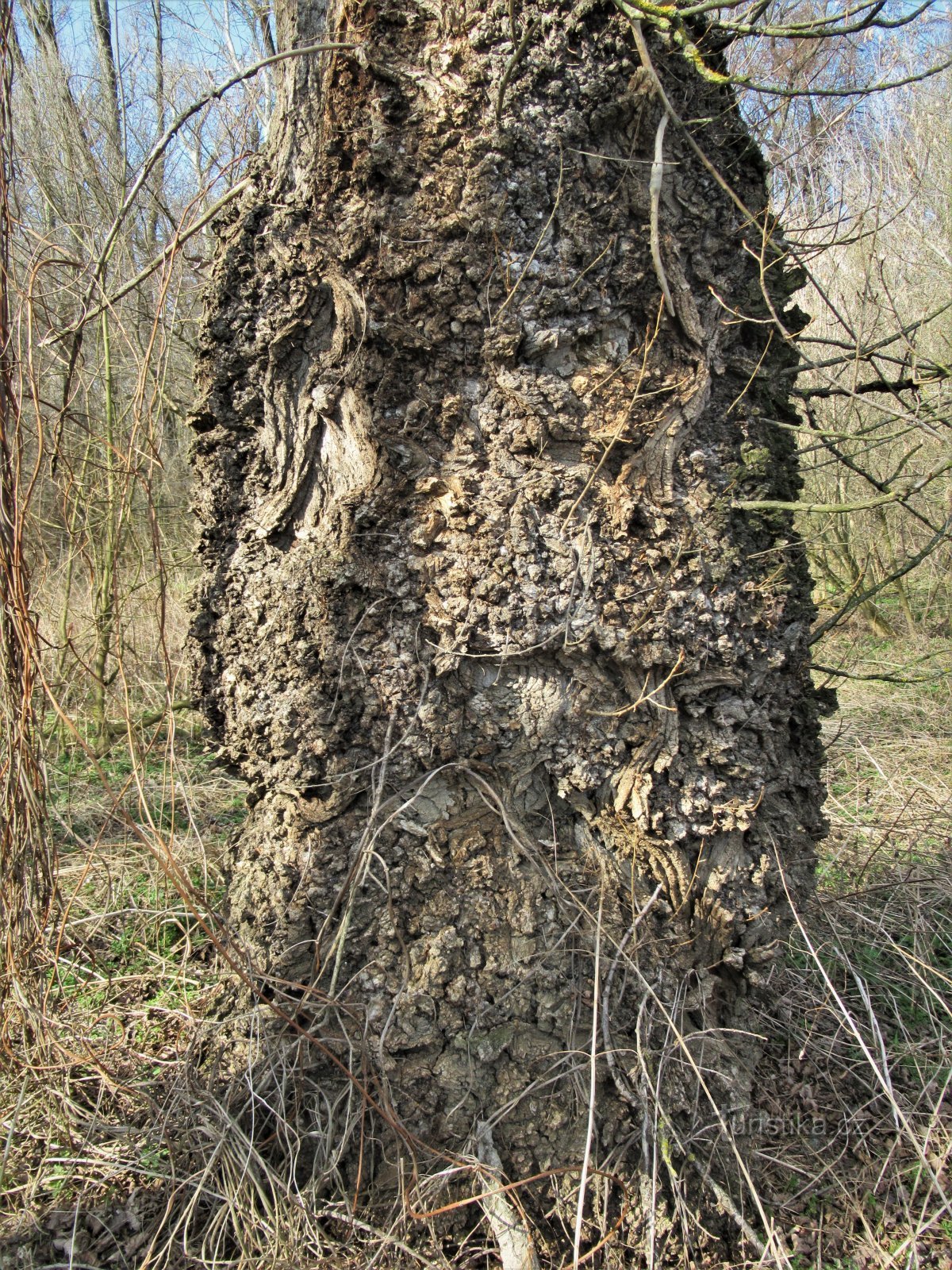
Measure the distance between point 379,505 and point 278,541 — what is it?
26 cm

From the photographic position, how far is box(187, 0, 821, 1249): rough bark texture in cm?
169

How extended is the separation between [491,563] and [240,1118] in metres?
1.29

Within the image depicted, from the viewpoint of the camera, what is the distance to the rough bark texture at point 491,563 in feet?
5.54

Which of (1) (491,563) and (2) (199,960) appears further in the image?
(2) (199,960)

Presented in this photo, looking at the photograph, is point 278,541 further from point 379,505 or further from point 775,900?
point 775,900

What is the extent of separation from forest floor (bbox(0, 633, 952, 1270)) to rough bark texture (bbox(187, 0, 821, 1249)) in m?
0.21

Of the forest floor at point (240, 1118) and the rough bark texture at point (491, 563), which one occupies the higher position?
the rough bark texture at point (491, 563)

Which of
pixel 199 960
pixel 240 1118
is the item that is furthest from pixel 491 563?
pixel 199 960

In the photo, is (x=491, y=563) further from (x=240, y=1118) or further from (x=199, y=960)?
(x=199, y=960)

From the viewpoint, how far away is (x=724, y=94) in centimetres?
183

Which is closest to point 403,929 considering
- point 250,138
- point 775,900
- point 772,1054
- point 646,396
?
point 775,900

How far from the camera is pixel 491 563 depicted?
1.74 metres

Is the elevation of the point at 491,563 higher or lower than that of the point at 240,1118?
higher

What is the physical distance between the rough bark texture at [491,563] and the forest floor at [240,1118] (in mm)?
211
